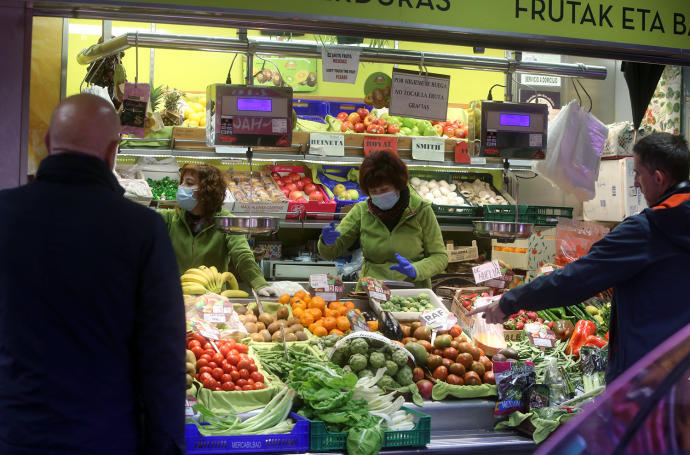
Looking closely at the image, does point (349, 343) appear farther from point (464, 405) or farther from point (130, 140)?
point (130, 140)

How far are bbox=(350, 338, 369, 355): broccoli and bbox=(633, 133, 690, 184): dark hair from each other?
163cm

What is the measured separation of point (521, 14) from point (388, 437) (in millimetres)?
2161

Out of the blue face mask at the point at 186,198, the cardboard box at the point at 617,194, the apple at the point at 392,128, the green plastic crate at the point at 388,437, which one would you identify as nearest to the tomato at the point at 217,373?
the green plastic crate at the point at 388,437

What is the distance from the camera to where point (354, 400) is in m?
3.40

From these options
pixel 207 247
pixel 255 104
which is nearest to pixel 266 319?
pixel 207 247

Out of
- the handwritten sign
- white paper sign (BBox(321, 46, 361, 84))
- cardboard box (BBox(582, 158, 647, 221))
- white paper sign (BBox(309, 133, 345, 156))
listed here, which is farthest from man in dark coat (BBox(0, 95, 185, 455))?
cardboard box (BBox(582, 158, 647, 221))

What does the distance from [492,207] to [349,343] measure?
140 inches

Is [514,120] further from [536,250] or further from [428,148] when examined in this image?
[536,250]

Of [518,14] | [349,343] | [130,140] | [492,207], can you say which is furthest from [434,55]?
[130,140]

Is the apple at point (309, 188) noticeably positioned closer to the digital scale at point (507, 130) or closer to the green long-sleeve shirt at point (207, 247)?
the green long-sleeve shirt at point (207, 247)

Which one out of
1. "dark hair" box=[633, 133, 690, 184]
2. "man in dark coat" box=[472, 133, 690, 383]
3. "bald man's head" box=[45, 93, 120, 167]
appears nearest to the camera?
"bald man's head" box=[45, 93, 120, 167]

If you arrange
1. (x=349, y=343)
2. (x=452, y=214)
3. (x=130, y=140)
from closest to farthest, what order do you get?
(x=349, y=343) < (x=130, y=140) < (x=452, y=214)

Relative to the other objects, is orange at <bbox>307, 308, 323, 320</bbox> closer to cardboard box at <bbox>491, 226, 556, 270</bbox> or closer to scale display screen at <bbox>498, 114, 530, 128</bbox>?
scale display screen at <bbox>498, 114, 530, 128</bbox>

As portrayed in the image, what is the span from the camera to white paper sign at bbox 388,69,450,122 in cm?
444
